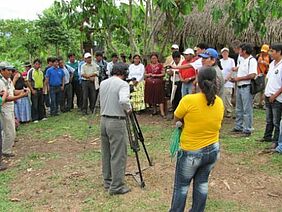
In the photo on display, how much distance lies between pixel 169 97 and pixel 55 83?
3.00 meters

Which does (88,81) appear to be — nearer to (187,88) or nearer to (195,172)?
(187,88)

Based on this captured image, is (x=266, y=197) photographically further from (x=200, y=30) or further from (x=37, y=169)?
(x=200, y=30)

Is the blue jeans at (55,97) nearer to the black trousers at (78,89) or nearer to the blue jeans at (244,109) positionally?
the black trousers at (78,89)

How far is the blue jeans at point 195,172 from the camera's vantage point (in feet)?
12.6

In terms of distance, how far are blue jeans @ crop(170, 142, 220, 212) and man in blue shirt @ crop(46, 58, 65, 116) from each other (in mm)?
7164

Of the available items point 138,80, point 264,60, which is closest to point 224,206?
point 138,80

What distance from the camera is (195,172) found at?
3939mm

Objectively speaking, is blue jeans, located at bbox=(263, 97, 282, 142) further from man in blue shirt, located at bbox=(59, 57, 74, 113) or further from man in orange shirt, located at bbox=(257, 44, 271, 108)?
man in blue shirt, located at bbox=(59, 57, 74, 113)

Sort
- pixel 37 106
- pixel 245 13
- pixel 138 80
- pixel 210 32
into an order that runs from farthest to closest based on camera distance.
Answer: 1. pixel 210 32
2. pixel 37 106
3. pixel 138 80
4. pixel 245 13

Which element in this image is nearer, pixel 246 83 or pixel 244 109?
pixel 246 83

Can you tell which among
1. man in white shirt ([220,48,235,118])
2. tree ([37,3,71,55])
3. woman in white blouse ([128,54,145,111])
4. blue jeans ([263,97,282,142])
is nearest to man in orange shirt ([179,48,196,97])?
man in white shirt ([220,48,235,118])

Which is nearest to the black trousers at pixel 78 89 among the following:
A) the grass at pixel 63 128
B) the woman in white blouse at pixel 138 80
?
the grass at pixel 63 128

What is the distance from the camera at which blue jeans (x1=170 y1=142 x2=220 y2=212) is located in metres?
3.85

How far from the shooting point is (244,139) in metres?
7.43
